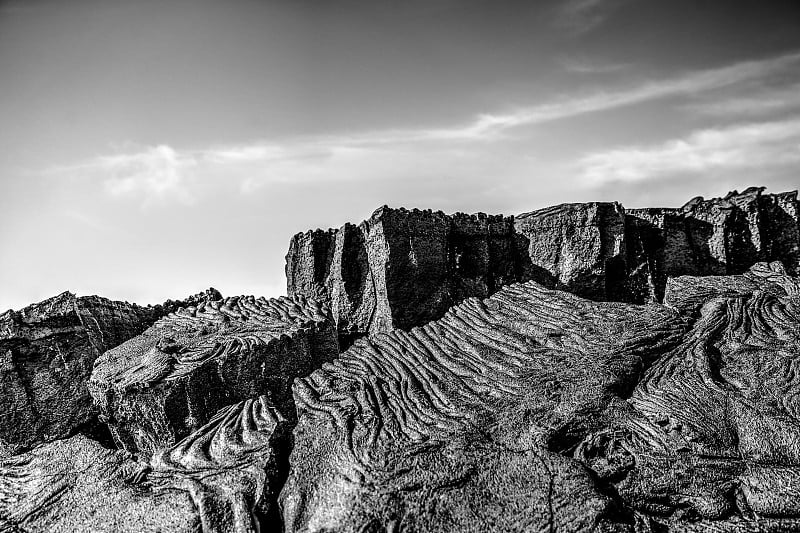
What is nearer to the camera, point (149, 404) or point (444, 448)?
point (444, 448)

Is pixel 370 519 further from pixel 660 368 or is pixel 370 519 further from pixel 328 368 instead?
pixel 660 368

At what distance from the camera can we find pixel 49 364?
752cm

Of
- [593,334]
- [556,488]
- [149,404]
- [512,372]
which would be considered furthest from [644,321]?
[149,404]

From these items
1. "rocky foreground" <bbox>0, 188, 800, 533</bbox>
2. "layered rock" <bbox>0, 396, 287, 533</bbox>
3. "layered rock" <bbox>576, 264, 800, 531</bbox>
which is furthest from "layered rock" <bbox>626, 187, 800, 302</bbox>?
"layered rock" <bbox>0, 396, 287, 533</bbox>

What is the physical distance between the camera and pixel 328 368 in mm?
6289

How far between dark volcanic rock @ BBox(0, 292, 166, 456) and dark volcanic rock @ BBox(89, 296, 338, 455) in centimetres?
48

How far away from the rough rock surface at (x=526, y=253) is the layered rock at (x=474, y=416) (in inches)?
92.0

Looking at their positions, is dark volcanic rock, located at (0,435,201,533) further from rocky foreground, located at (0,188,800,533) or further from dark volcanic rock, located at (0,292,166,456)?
dark volcanic rock, located at (0,292,166,456)

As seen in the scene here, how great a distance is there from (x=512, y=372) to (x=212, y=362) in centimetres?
288

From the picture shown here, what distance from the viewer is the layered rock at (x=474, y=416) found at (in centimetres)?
439

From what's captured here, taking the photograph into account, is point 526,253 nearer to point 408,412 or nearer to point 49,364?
point 408,412

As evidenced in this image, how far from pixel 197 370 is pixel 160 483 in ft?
5.67

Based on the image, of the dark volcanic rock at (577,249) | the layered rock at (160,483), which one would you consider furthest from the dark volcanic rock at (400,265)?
the layered rock at (160,483)

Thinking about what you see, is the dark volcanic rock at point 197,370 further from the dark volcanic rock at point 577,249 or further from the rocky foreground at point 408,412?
the dark volcanic rock at point 577,249
